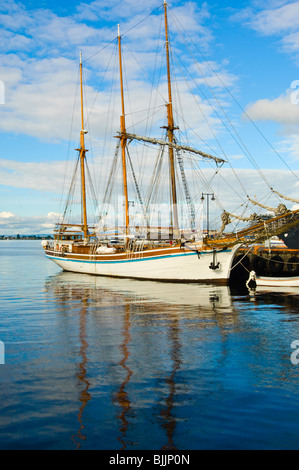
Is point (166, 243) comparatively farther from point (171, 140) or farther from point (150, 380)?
point (150, 380)

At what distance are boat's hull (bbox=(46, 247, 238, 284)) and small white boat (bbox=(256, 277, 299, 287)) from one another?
278cm

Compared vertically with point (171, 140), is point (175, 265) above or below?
below

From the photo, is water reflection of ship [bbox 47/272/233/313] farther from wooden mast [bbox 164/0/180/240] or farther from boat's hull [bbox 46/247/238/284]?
wooden mast [bbox 164/0/180/240]

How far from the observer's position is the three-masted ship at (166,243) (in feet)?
103

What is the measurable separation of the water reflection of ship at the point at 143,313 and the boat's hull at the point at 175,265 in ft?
4.86

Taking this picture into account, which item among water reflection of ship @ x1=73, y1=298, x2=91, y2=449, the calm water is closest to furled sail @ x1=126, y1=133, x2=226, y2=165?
the calm water

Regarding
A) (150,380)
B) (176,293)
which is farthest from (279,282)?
(150,380)

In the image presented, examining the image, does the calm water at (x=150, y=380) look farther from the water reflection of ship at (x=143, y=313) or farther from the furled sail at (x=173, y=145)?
the furled sail at (x=173, y=145)

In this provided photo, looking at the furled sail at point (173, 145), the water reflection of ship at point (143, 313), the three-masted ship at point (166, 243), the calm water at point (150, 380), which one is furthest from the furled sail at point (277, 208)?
the calm water at point (150, 380)

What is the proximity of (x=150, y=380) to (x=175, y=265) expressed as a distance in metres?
23.6

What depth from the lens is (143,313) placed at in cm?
1956

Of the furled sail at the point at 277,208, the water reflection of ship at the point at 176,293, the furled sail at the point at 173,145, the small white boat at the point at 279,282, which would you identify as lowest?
the water reflection of ship at the point at 176,293

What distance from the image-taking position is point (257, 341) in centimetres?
1369
